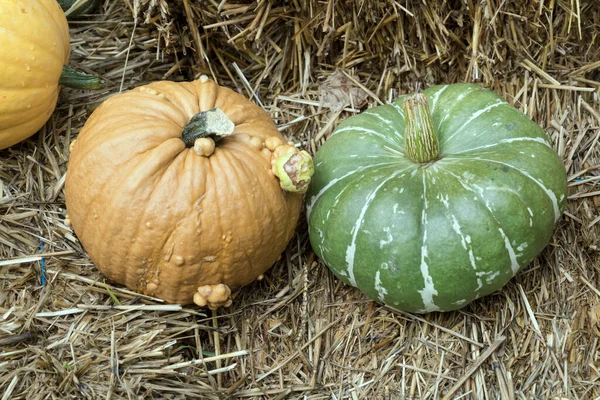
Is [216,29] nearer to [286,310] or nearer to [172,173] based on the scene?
[172,173]

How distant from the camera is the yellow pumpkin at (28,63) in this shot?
2.43 meters

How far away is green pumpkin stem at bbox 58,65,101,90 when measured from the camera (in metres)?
2.74

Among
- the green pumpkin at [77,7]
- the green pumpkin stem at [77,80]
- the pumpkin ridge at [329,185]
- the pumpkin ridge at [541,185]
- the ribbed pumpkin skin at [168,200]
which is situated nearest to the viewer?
the ribbed pumpkin skin at [168,200]

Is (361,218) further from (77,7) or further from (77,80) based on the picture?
(77,7)

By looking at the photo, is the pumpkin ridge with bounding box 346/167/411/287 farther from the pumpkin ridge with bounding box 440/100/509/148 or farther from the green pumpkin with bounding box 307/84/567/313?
the pumpkin ridge with bounding box 440/100/509/148

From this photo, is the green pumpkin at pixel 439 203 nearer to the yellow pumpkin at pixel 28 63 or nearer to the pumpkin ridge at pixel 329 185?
the pumpkin ridge at pixel 329 185

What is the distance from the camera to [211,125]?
2236 millimetres

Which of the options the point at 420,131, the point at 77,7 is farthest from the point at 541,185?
the point at 77,7

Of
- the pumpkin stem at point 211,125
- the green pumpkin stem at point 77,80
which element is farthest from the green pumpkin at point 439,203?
the green pumpkin stem at point 77,80

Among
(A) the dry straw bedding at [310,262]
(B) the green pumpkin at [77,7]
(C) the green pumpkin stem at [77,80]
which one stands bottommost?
(A) the dry straw bedding at [310,262]

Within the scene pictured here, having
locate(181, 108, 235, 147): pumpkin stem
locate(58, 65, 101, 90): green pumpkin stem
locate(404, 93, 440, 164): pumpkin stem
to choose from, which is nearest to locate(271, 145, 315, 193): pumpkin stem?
locate(181, 108, 235, 147): pumpkin stem

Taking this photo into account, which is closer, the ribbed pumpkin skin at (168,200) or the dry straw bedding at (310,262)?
the ribbed pumpkin skin at (168,200)

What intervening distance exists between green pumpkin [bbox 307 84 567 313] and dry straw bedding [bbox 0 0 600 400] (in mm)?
Answer: 302

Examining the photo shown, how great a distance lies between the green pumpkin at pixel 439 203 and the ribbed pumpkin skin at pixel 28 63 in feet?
4.25
